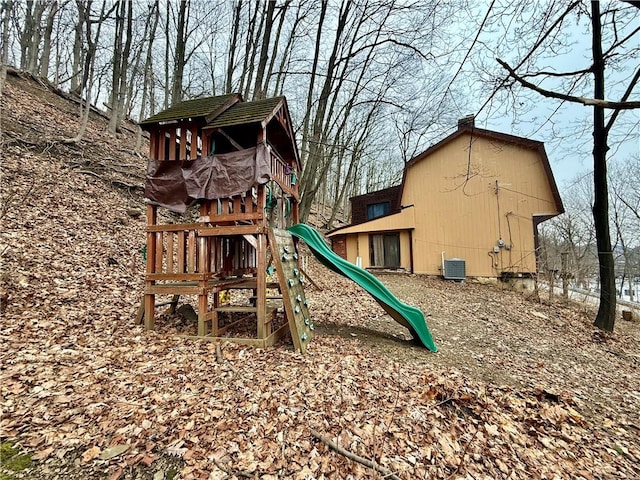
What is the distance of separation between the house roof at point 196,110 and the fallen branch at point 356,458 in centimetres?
474

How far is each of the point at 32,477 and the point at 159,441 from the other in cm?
78

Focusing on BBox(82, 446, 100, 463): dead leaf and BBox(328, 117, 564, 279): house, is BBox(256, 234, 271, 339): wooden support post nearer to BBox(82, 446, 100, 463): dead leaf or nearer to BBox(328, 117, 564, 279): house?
BBox(82, 446, 100, 463): dead leaf

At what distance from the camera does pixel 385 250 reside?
1570 cm

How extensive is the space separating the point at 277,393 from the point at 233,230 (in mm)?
2453

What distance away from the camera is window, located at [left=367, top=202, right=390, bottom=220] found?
17781 mm

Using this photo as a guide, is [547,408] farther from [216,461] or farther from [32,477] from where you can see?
[32,477]

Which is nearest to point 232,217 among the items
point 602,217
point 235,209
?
point 235,209

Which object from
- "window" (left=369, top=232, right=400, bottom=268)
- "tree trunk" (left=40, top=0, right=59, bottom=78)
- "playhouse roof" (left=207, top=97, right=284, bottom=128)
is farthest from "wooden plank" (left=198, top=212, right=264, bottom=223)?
"tree trunk" (left=40, top=0, right=59, bottom=78)

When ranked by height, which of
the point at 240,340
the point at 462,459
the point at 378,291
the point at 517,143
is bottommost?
the point at 462,459

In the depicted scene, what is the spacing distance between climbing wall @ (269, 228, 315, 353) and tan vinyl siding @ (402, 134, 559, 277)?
9.95 meters

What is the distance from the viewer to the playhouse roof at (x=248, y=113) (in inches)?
183

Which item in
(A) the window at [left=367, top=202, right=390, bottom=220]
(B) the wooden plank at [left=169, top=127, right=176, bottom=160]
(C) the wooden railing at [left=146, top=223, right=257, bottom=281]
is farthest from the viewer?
(A) the window at [left=367, top=202, right=390, bottom=220]

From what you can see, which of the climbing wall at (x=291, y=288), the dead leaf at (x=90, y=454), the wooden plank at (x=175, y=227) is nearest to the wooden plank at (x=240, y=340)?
the climbing wall at (x=291, y=288)

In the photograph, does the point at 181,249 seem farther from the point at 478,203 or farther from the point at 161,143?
the point at 478,203
